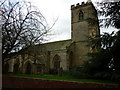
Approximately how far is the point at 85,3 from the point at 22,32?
26.3 m

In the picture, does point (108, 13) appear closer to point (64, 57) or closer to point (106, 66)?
point (106, 66)

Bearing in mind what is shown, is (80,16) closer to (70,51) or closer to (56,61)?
(70,51)

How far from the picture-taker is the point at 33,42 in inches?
571

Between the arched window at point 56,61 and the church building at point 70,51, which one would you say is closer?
the church building at point 70,51

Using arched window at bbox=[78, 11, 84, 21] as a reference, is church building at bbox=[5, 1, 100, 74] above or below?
below

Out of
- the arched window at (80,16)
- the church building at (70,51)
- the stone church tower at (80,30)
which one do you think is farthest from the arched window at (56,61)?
the arched window at (80,16)

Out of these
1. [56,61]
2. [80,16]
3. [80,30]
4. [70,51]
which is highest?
[80,16]

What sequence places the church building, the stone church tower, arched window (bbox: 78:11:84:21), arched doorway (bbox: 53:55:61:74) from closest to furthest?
the church building, arched doorway (bbox: 53:55:61:74), the stone church tower, arched window (bbox: 78:11:84:21)

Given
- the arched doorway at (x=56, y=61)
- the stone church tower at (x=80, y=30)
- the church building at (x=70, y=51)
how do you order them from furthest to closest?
the stone church tower at (x=80, y=30) < the arched doorway at (x=56, y=61) < the church building at (x=70, y=51)

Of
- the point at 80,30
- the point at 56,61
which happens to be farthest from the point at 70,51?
the point at 80,30

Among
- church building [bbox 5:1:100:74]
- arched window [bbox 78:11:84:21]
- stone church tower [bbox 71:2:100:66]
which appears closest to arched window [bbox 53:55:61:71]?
church building [bbox 5:1:100:74]

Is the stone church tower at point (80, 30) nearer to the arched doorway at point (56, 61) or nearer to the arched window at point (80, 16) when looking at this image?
the arched window at point (80, 16)

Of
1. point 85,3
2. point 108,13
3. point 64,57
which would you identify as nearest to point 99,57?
point 108,13

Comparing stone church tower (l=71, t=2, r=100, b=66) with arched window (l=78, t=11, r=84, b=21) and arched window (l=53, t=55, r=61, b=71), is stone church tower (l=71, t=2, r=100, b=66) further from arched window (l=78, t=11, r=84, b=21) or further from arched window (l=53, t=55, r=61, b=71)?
arched window (l=53, t=55, r=61, b=71)
